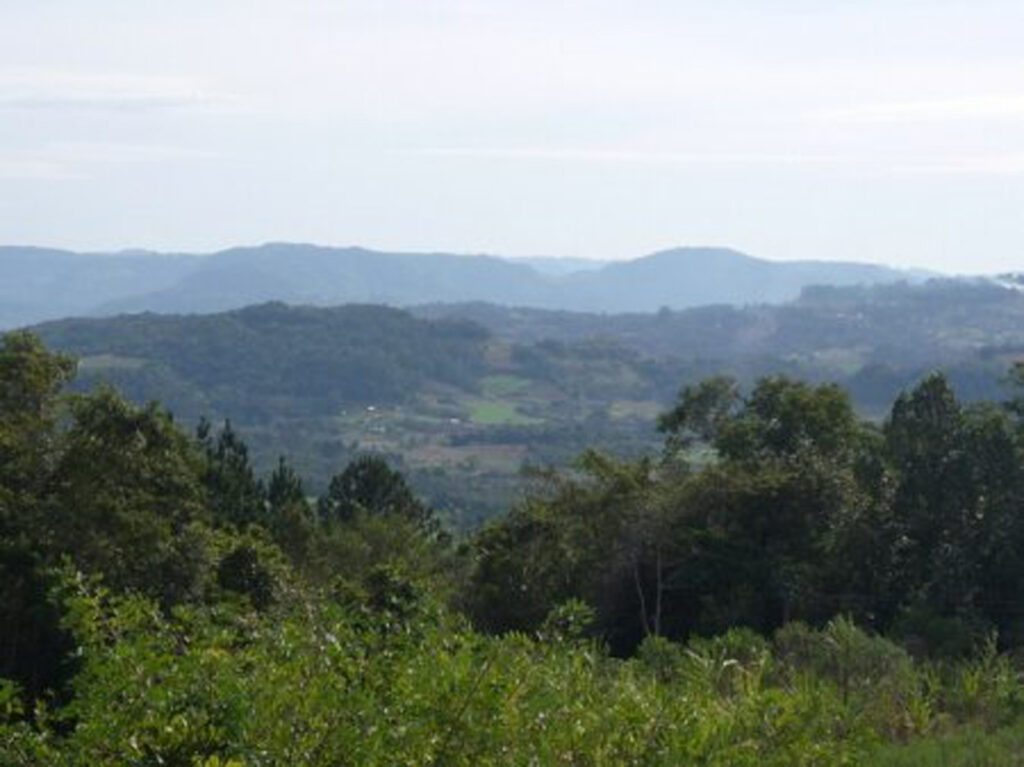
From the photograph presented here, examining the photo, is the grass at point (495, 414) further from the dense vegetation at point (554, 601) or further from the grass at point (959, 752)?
the grass at point (959, 752)

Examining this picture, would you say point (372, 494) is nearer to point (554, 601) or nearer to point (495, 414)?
point (554, 601)

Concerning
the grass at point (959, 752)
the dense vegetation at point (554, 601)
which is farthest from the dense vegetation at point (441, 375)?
the grass at point (959, 752)

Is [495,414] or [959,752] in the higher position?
[959,752]

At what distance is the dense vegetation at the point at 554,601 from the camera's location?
200 inches

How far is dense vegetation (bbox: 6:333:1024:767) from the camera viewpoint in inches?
200

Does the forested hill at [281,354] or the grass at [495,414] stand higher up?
the forested hill at [281,354]

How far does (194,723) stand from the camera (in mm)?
4941

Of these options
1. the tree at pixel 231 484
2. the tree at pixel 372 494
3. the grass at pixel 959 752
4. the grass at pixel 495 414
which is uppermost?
the grass at pixel 959 752

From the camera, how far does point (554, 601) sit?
1877 cm

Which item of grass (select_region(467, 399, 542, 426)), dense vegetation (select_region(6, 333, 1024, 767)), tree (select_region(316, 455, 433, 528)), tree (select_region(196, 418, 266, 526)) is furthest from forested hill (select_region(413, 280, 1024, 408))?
dense vegetation (select_region(6, 333, 1024, 767))

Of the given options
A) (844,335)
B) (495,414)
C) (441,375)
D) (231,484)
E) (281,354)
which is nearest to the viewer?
(231,484)

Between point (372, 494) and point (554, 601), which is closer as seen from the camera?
point (554, 601)

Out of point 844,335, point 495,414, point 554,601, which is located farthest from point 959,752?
point 844,335

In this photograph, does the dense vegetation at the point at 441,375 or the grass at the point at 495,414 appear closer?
the dense vegetation at the point at 441,375
